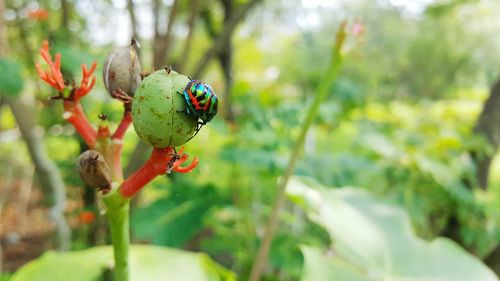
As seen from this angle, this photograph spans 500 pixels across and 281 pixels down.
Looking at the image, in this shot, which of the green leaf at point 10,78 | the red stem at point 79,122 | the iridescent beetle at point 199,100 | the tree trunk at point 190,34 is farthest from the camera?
the tree trunk at point 190,34

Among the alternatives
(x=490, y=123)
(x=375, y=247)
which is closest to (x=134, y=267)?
(x=375, y=247)

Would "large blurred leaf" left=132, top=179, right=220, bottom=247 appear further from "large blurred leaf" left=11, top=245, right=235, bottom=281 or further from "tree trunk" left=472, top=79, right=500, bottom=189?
"tree trunk" left=472, top=79, right=500, bottom=189

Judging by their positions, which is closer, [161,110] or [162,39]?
[161,110]

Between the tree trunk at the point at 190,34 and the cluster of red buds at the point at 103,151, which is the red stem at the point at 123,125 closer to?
the cluster of red buds at the point at 103,151

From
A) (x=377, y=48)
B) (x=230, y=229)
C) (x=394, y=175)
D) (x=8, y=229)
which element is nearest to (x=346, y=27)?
(x=230, y=229)

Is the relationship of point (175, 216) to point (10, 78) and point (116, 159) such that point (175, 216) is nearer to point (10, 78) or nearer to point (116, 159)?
point (10, 78)

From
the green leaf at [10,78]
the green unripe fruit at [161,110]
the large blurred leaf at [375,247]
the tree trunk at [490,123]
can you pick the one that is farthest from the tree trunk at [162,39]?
the tree trunk at [490,123]
